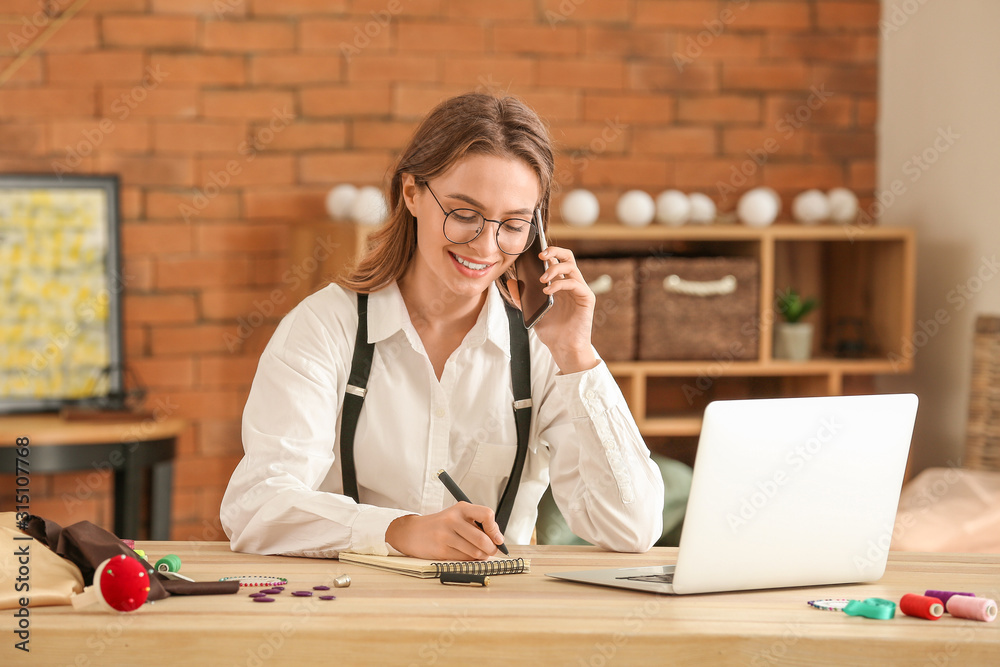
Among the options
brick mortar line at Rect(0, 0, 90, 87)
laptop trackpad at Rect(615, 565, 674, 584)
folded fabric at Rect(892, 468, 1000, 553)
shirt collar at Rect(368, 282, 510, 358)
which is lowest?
folded fabric at Rect(892, 468, 1000, 553)

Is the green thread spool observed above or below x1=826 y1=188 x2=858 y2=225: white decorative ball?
below

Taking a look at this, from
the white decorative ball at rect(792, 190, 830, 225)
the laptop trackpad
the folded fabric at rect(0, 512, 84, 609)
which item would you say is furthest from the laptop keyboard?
the white decorative ball at rect(792, 190, 830, 225)

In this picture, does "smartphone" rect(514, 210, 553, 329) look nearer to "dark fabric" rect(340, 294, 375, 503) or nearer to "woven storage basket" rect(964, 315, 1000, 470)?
"dark fabric" rect(340, 294, 375, 503)

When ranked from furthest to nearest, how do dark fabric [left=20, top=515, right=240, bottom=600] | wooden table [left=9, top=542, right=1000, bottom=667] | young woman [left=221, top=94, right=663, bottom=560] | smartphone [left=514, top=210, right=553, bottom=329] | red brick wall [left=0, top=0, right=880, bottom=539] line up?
red brick wall [left=0, top=0, right=880, bottom=539], smartphone [left=514, top=210, right=553, bottom=329], young woman [left=221, top=94, right=663, bottom=560], dark fabric [left=20, top=515, right=240, bottom=600], wooden table [left=9, top=542, right=1000, bottom=667]

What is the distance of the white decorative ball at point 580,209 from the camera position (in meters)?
3.11

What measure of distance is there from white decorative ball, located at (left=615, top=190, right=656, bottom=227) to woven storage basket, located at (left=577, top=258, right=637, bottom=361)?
0.13 meters

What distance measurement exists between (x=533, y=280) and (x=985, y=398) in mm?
1682

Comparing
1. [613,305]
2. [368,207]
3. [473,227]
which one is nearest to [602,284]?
[613,305]

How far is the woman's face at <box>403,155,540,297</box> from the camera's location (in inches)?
62.6

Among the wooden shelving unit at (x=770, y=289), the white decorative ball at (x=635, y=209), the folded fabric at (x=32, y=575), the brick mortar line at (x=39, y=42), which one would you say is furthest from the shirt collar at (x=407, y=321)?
the brick mortar line at (x=39, y=42)

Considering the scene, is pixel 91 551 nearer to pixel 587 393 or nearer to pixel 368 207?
pixel 587 393

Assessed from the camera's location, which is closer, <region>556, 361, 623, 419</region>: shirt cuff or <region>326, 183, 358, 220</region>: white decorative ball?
<region>556, 361, 623, 419</region>: shirt cuff

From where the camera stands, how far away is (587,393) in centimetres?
156

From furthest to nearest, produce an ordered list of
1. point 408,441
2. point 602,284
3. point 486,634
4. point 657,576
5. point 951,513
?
point 602,284 → point 951,513 → point 408,441 → point 657,576 → point 486,634
